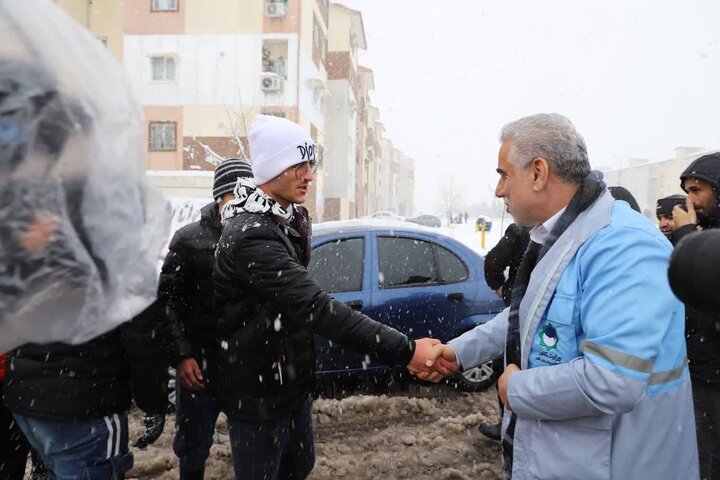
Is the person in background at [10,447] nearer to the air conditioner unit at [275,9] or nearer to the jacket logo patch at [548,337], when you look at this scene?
the jacket logo patch at [548,337]

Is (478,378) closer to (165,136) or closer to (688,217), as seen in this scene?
(688,217)

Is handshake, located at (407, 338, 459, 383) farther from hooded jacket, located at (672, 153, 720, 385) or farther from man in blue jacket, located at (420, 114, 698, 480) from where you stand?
hooded jacket, located at (672, 153, 720, 385)

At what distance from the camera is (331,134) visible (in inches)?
1540

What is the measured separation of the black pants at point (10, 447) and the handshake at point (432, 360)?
1844 millimetres

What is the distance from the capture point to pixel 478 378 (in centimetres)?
527

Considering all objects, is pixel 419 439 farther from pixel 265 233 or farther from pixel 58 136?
pixel 58 136

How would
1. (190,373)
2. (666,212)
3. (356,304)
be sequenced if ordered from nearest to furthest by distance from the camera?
(190,373)
(666,212)
(356,304)

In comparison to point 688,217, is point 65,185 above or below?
above

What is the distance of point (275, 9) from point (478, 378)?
987 inches

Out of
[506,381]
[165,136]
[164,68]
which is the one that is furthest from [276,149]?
[164,68]

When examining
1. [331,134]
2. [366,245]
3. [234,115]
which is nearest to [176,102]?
[234,115]

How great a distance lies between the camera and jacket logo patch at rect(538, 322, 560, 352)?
167cm

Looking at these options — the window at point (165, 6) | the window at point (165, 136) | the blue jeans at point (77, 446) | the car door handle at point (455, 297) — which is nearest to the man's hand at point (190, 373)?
the blue jeans at point (77, 446)

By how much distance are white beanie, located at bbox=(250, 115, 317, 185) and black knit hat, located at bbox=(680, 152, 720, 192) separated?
225 cm
